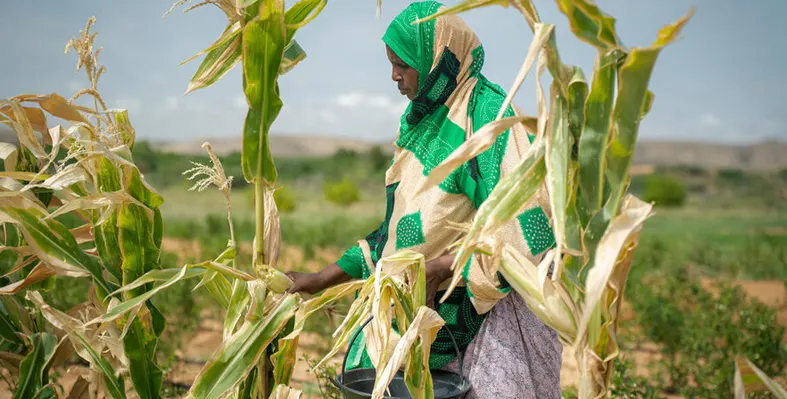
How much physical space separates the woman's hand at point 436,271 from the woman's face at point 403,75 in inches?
23.2

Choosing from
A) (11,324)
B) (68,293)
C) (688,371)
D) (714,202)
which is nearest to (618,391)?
(688,371)

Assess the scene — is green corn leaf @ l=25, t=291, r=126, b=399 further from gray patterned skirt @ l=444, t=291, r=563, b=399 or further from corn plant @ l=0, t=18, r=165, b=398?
gray patterned skirt @ l=444, t=291, r=563, b=399

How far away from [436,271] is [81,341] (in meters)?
1.13

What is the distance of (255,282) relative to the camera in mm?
2037

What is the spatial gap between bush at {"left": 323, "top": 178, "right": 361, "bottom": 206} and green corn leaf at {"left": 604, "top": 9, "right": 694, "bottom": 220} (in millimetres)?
33356

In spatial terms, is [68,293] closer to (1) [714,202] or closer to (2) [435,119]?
(2) [435,119]

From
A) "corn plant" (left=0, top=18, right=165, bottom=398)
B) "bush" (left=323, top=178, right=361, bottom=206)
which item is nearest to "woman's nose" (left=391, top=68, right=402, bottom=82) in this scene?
"corn plant" (left=0, top=18, right=165, bottom=398)

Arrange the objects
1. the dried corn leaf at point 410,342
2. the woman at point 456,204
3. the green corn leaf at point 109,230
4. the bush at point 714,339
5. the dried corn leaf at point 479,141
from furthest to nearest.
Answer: the bush at point 714,339
the green corn leaf at point 109,230
the woman at point 456,204
the dried corn leaf at point 410,342
the dried corn leaf at point 479,141

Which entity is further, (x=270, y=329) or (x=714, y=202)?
(x=714, y=202)

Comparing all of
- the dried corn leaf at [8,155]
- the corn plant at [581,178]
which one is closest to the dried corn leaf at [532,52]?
the corn plant at [581,178]

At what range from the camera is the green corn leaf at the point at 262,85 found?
6.47 feet

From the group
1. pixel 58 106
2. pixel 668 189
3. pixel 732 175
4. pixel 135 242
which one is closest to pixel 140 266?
pixel 135 242

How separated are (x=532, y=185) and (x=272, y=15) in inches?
38.1

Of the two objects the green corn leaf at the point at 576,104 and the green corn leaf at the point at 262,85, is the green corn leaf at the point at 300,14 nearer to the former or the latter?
the green corn leaf at the point at 262,85
